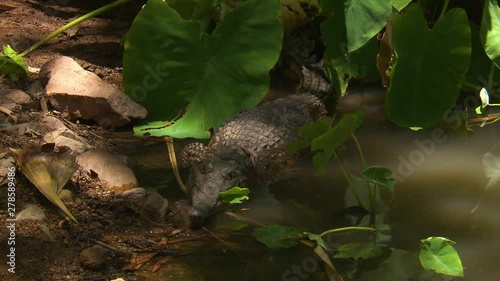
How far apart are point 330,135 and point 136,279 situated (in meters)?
0.79

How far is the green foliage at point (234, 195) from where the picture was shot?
3004 mm

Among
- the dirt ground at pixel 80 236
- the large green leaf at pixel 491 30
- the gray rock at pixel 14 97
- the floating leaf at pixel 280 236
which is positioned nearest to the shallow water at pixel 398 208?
the floating leaf at pixel 280 236

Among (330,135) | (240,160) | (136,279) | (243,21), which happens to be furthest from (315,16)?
(136,279)

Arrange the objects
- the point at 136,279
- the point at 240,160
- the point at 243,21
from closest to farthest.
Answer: the point at 136,279, the point at 243,21, the point at 240,160

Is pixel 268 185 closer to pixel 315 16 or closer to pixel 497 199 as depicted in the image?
pixel 497 199

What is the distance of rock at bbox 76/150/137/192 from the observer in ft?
9.83

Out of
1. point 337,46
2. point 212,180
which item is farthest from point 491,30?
point 212,180

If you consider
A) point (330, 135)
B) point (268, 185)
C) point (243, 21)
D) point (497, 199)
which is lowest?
point (268, 185)

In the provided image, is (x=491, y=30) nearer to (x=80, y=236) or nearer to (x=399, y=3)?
(x=399, y=3)

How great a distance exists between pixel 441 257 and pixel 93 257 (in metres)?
1.11

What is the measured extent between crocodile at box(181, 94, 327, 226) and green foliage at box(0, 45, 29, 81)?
0.89 meters

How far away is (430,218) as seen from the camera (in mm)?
2898

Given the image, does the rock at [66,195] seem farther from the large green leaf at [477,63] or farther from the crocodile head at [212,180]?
the large green leaf at [477,63]

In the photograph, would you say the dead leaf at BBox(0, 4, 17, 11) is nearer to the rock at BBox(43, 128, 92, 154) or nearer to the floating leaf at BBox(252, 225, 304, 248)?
the rock at BBox(43, 128, 92, 154)
